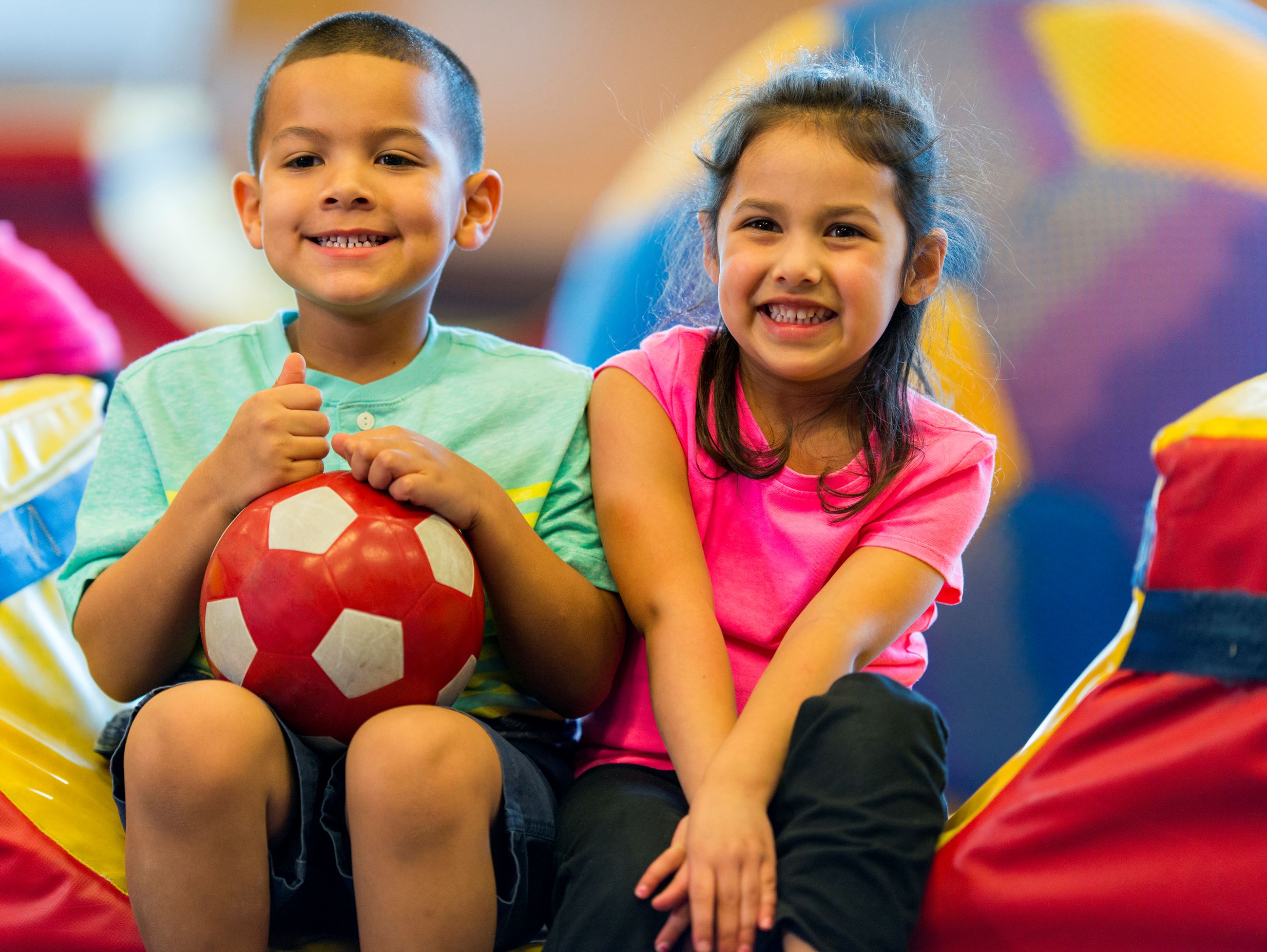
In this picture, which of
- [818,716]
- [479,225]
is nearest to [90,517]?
[479,225]

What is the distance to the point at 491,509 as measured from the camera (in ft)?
3.40

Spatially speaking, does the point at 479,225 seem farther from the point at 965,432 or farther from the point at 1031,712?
the point at 1031,712

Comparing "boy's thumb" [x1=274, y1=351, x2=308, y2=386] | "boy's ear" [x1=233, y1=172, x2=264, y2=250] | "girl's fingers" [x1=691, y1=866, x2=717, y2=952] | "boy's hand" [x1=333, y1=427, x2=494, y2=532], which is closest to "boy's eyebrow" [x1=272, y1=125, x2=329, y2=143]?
"boy's ear" [x1=233, y1=172, x2=264, y2=250]

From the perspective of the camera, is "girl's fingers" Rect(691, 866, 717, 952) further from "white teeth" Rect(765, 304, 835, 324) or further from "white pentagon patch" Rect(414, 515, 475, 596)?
"white teeth" Rect(765, 304, 835, 324)

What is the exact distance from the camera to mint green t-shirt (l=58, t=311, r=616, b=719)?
45.0 inches

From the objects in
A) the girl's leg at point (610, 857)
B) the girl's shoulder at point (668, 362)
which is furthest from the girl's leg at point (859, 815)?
the girl's shoulder at point (668, 362)

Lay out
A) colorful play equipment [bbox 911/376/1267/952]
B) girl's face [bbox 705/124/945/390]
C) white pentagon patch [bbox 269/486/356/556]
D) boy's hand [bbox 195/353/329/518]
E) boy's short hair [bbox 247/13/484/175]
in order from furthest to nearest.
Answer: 1. boy's short hair [bbox 247/13/484/175]
2. girl's face [bbox 705/124/945/390]
3. boy's hand [bbox 195/353/329/518]
4. white pentagon patch [bbox 269/486/356/556]
5. colorful play equipment [bbox 911/376/1267/952]

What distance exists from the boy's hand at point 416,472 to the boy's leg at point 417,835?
0.57ft

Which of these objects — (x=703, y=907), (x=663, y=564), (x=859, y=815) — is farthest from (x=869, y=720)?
(x=663, y=564)

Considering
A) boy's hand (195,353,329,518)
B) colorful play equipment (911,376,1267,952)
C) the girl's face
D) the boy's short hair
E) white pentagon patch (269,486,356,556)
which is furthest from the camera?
the boy's short hair

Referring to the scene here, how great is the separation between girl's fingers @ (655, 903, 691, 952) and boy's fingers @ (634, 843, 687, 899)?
3 cm

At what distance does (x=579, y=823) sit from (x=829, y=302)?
0.53 metres

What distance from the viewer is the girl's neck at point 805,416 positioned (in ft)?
3.90

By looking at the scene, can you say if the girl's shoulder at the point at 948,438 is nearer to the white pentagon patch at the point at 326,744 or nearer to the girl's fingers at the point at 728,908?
the girl's fingers at the point at 728,908
